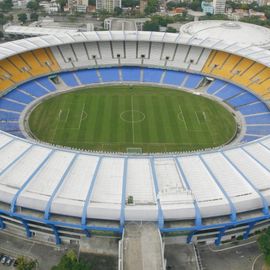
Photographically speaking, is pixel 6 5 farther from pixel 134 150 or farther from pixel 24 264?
pixel 24 264

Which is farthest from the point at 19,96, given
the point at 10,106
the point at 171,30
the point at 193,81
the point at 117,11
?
the point at 117,11

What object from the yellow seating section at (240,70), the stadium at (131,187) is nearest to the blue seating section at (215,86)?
the yellow seating section at (240,70)

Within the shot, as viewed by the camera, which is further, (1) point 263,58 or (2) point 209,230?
(1) point 263,58

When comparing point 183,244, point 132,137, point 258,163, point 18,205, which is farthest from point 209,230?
point 132,137

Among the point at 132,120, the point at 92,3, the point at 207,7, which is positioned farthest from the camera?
the point at 92,3

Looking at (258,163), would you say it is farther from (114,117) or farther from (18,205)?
(114,117)

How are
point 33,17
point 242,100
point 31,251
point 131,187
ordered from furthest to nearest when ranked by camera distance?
point 33,17
point 242,100
point 31,251
point 131,187

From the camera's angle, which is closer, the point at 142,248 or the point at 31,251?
the point at 142,248
